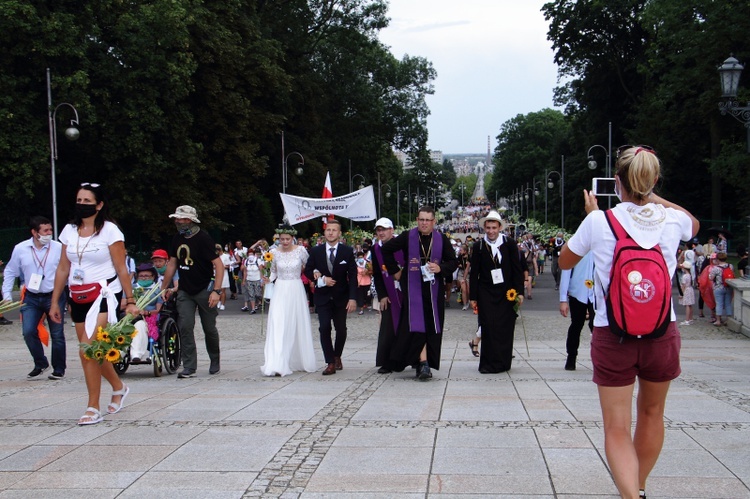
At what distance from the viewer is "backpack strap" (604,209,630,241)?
13.3 feet

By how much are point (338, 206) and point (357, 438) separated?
1625 cm

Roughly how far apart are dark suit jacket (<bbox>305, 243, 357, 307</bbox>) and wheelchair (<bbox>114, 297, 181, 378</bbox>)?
1.70 meters

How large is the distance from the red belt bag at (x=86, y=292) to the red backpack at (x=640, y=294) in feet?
14.2

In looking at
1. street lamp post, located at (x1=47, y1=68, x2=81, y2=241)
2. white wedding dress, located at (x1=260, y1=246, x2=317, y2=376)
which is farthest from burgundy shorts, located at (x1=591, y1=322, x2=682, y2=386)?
street lamp post, located at (x1=47, y1=68, x2=81, y2=241)

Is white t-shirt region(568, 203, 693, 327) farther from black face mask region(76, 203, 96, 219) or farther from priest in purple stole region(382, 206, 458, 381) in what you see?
priest in purple stole region(382, 206, 458, 381)

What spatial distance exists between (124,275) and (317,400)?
2.12m

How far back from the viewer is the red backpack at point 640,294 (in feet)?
12.9

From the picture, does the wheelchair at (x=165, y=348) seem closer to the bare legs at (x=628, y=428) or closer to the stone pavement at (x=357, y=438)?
the stone pavement at (x=357, y=438)

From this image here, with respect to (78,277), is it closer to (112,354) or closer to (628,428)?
(112,354)

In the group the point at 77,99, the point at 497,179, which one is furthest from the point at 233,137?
the point at 497,179

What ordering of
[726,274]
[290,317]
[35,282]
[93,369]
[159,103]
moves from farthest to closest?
1. [159,103]
2. [726,274]
3. [290,317]
4. [35,282]
5. [93,369]

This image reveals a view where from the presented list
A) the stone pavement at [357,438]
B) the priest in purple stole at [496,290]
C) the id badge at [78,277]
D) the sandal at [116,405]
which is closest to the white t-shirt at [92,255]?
the id badge at [78,277]

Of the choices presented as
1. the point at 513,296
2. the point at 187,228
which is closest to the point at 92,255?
the point at 187,228

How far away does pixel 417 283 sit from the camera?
973 centimetres
